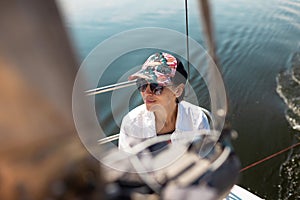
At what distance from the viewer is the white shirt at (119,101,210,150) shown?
1.36m

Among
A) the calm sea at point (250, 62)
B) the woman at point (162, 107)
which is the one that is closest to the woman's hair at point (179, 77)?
the woman at point (162, 107)

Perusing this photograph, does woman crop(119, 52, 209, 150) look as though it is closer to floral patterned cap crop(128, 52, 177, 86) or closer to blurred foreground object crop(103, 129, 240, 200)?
floral patterned cap crop(128, 52, 177, 86)

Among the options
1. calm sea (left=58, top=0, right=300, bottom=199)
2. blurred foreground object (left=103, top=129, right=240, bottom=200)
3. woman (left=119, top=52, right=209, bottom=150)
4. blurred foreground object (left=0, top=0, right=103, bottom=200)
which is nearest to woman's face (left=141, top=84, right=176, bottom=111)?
woman (left=119, top=52, right=209, bottom=150)

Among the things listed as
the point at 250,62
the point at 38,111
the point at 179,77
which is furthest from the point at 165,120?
the point at 250,62

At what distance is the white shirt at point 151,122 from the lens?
1361mm

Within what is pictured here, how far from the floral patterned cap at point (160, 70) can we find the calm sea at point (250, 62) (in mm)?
373

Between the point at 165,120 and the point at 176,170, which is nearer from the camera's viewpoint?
the point at 176,170

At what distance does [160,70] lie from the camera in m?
1.33

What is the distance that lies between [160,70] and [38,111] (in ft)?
3.56

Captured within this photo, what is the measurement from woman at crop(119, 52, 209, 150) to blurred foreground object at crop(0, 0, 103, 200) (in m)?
1.03

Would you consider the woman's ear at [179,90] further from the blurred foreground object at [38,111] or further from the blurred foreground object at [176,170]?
the blurred foreground object at [38,111]

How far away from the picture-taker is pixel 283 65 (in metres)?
4.12

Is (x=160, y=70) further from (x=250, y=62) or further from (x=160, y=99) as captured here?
(x=250, y=62)

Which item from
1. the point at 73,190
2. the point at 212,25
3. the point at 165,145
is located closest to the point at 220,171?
the point at 165,145
